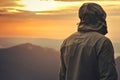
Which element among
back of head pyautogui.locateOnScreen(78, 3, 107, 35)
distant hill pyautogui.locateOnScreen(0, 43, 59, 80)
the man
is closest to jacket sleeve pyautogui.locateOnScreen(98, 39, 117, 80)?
the man

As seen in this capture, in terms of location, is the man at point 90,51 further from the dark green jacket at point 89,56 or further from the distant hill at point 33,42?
the distant hill at point 33,42

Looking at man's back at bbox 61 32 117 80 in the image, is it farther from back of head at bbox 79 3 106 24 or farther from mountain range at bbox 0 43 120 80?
mountain range at bbox 0 43 120 80

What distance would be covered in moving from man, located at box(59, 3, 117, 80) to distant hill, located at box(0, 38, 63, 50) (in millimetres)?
1483

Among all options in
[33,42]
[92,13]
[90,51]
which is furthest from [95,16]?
[33,42]

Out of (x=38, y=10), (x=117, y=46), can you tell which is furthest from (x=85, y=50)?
(x=38, y=10)

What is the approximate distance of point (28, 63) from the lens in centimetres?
373

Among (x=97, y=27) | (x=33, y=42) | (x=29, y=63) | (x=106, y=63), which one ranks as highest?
(x=97, y=27)

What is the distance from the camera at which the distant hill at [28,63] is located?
3650 mm

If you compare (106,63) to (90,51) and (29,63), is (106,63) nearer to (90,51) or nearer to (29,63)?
(90,51)

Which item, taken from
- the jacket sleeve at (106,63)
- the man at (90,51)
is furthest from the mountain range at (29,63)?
the jacket sleeve at (106,63)

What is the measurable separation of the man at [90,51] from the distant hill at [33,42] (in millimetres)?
1483

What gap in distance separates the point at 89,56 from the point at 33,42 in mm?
1712

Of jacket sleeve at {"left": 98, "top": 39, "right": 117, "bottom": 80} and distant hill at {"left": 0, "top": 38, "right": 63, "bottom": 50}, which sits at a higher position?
jacket sleeve at {"left": 98, "top": 39, "right": 117, "bottom": 80}

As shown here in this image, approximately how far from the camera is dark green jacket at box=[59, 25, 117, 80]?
6.63ft
